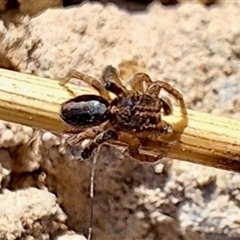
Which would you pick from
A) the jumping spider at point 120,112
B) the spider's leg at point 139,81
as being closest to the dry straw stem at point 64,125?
the jumping spider at point 120,112

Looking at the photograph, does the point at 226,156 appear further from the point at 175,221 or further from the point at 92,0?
the point at 92,0

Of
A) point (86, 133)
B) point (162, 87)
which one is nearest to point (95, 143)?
point (86, 133)

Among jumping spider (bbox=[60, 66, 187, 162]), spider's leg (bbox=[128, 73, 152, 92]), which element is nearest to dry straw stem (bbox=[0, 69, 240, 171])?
jumping spider (bbox=[60, 66, 187, 162])

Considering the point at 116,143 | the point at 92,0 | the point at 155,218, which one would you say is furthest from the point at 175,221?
the point at 92,0

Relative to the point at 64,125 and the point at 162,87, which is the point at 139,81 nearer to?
the point at 162,87

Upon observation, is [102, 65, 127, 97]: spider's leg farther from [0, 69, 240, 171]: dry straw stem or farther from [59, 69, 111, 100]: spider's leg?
[0, 69, 240, 171]: dry straw stem

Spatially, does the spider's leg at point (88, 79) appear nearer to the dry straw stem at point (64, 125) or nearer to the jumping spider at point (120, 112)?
the jumping spider at point (120, 112)
